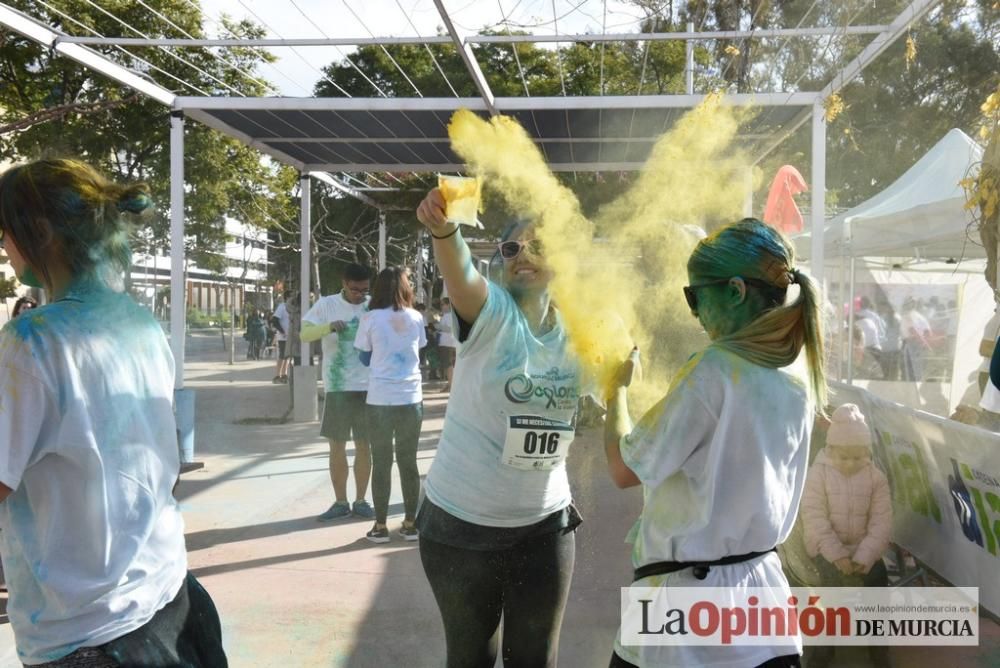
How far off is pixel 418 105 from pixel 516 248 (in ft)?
16.9

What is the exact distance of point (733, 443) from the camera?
191 cm

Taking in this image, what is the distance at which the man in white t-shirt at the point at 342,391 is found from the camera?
6.45 meters

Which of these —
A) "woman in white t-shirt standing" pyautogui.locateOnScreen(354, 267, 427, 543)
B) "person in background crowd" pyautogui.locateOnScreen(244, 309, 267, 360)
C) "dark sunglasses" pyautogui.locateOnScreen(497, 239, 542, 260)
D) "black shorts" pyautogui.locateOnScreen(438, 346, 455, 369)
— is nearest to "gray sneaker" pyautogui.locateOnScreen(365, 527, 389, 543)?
"woman in white t-shirt standing" pyautogui.locateOnScreen(354, 267, 427, 543)

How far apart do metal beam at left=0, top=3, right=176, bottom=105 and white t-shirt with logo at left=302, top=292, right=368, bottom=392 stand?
2.40 metres

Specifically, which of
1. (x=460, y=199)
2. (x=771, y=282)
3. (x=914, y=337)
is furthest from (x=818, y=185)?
(x=914, y=337)

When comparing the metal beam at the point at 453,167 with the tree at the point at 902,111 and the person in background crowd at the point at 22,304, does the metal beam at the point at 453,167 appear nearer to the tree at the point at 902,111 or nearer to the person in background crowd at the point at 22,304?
the person in background crowd at the point at 22,304

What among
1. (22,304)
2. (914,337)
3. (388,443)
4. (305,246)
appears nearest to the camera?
(388,443)

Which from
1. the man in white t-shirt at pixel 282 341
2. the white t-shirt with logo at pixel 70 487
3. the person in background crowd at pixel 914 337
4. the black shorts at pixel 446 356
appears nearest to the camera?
the white t-shirt with logo at pixel 70 487

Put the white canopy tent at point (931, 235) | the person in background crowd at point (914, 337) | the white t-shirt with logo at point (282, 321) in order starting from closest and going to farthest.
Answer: the white canopy tent at point (931, 235) < the person in background crowd at point (914, 337) < the white t-shirt with logo at point (282, 321)

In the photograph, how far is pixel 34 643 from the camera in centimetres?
173

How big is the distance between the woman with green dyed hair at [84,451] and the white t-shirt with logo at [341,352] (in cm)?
440

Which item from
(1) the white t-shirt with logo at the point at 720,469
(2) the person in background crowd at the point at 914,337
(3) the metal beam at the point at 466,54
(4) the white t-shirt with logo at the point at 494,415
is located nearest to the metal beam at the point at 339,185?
(3) the metal beam at the point at 466,54

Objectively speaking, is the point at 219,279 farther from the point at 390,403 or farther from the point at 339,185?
the point at 390,403

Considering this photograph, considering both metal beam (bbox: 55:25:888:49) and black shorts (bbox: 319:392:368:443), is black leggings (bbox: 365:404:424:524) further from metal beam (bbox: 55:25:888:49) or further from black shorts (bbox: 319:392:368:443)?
metal beam (bbox: 55:25:888:49)
